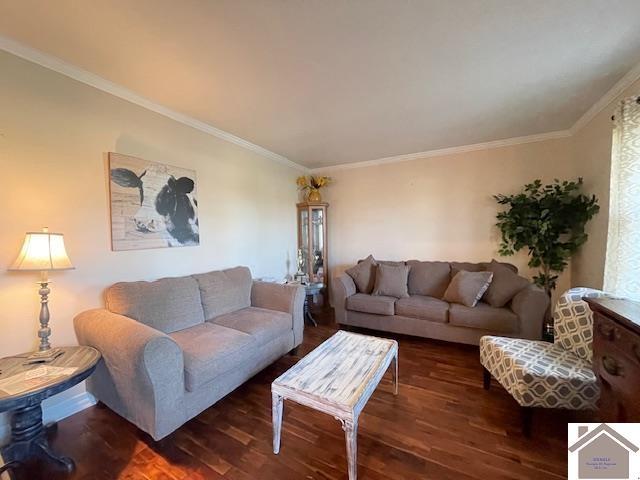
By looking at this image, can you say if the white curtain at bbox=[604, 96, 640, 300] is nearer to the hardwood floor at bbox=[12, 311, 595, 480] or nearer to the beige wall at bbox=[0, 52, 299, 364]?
the hardwood floor at bbox=[12, 311, 595, 480]

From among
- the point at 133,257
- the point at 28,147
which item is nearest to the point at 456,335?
the point at 133,257

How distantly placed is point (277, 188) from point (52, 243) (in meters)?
2.63

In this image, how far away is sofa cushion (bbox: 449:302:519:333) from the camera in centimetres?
244

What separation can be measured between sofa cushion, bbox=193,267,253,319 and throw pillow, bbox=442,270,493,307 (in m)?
2.27

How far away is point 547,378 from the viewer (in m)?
1.49

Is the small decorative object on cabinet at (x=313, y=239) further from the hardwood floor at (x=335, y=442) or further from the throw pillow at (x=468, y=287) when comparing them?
the hardwood floor at (x=335, y=442)

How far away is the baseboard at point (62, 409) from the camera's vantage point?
149cm

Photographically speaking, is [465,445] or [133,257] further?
[133,257]

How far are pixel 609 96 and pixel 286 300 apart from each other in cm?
336

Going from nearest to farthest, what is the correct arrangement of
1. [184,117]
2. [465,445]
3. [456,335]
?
[465,445]
[184,117]
[456,335]

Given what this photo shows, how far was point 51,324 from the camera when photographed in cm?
170

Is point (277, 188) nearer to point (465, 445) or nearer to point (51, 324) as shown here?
point (51, 324)

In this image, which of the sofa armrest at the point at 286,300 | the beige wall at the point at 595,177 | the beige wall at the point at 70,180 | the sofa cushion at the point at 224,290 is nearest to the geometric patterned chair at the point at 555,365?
the beige wall at the point at 595,177

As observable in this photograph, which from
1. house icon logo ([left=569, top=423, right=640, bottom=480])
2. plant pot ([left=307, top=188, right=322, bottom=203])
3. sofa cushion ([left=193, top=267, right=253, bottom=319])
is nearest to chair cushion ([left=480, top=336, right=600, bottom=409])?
house icon logo ([left=569, top=423, right=640, bottom=480])
